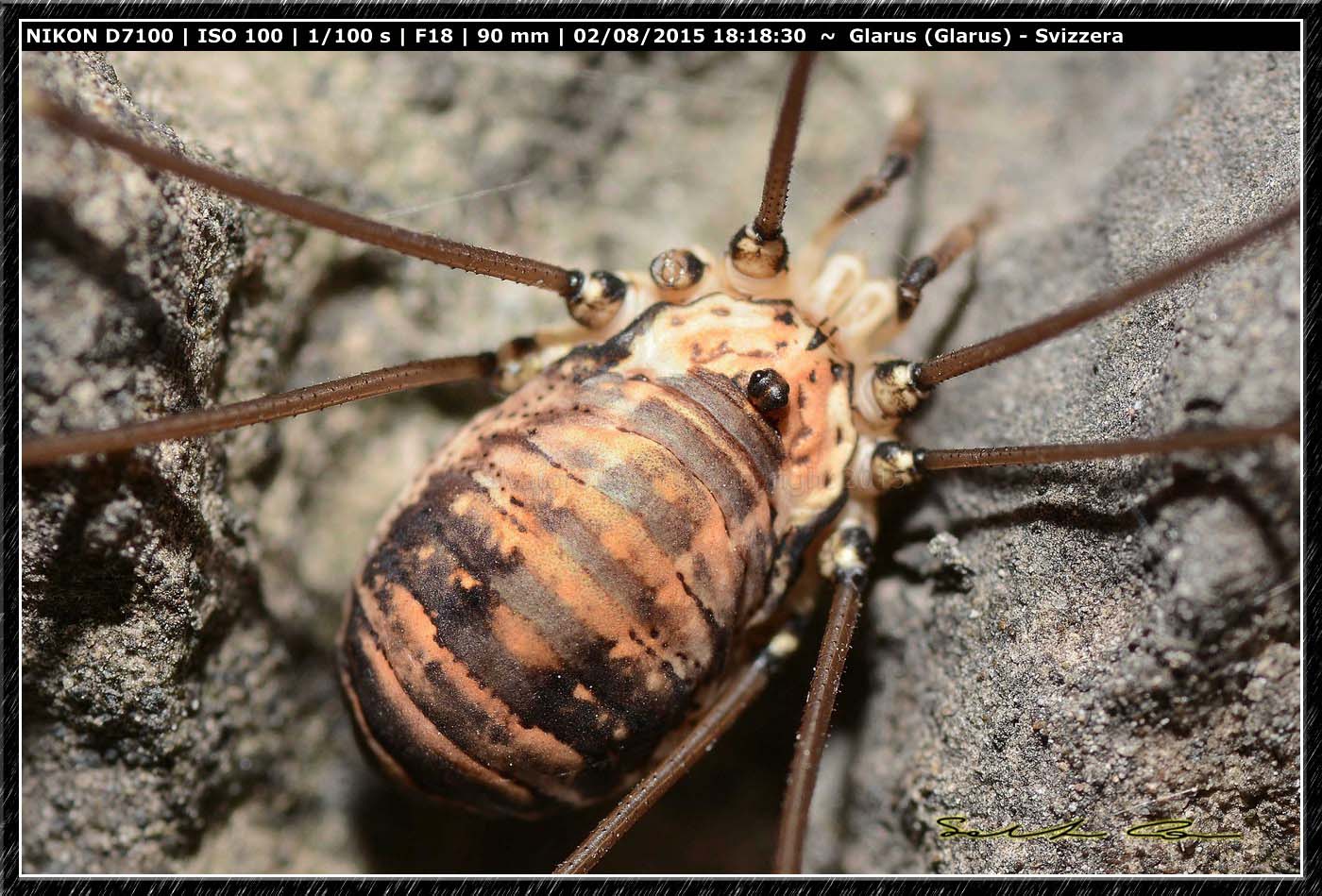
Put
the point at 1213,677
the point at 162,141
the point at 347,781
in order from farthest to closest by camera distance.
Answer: the point at 347,781 → the point at 162,141 → the point at 1213,677

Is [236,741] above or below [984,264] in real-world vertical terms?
below

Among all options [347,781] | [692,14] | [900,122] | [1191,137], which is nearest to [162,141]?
[692,14]

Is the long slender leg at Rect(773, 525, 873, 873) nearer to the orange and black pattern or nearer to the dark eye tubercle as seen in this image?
the orange and black pattern

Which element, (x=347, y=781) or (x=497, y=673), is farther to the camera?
(x=347, y=781)

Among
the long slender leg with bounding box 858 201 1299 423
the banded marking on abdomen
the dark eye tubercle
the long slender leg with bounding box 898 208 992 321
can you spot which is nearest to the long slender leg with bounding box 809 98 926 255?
the long slender leg with bounding box 898 208 992 321

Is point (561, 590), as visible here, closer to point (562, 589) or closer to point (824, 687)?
point (562, 589)

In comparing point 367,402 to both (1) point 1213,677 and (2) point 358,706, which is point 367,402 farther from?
(1) point 1213,677
